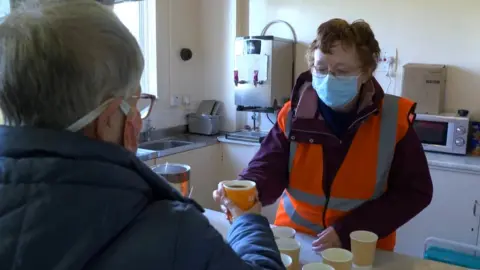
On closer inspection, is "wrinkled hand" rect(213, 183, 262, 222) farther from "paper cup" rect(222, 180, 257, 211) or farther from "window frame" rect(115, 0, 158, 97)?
"window frame" rect(115, 0, 158, 97)

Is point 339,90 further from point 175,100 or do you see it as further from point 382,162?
point 175,100

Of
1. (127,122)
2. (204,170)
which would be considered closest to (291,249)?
(127,122)

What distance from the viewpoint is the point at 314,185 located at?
1624 mm

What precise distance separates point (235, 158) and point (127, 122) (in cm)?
278

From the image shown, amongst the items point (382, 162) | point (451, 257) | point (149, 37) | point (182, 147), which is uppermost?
point (149, 37)

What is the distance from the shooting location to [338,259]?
118cm

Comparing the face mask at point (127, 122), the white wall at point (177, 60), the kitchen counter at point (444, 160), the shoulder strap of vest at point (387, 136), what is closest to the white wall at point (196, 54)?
the white wall at point (177, 60)

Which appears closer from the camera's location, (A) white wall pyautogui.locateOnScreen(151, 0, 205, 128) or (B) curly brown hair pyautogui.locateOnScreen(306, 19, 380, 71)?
(B) curly brown hair pyautogui.locateOnScreen(306, 19, 380, 71)

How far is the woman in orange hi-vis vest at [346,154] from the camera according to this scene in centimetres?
153

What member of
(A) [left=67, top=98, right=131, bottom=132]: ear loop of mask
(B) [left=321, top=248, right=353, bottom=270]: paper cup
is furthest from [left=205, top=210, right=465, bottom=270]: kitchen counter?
(A) [left=67, top=98, right=131, bottom=132]: ear loop of mask

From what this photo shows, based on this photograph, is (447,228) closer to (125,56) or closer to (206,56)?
(206,56)

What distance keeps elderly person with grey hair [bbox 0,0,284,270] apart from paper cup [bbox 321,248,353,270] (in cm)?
46

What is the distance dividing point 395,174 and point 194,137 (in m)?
2.40

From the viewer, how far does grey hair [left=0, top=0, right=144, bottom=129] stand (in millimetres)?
685
